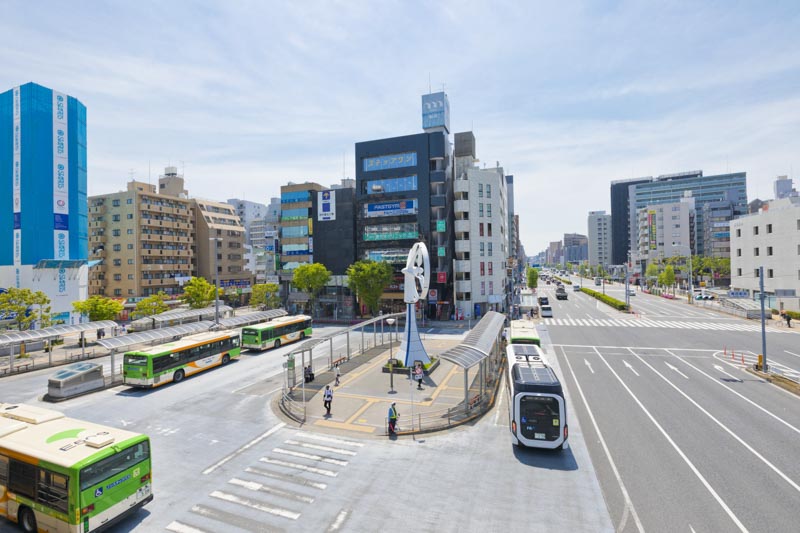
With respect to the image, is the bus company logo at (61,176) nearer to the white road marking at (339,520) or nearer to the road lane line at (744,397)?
the white road marking at (339,520)

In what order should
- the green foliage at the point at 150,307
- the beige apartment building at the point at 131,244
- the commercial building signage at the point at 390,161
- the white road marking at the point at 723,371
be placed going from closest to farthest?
the white road marking at the point at 723,371, the green foliage at the point at 150,307, the commercial building signage at the point at 390,161, the beige apartment building at the point at 131,244

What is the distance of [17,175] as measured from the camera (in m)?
50.8

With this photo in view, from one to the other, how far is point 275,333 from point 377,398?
66.8 ft

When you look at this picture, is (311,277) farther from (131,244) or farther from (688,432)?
(688,432)

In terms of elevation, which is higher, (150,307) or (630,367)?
(150,307)

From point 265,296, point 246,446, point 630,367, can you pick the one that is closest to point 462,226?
point 265,296

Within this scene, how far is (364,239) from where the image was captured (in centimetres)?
6575

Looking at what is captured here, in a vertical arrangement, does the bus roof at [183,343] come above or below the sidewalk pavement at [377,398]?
above

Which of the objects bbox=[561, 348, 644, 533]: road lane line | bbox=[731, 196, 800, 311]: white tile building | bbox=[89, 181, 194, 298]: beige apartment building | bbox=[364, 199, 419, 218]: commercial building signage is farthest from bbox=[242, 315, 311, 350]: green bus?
bbox=[731, 196, 800, 311]: white tile building

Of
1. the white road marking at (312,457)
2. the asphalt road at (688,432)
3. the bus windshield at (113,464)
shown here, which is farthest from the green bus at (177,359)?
the asphalt road at (688,432)

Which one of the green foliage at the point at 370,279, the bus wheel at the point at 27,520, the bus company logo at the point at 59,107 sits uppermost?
the bus company logo at the point at 59,107

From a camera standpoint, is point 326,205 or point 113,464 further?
point 326,205

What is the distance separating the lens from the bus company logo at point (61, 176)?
2041 inches

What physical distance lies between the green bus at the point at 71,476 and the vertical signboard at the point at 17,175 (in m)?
50.8
